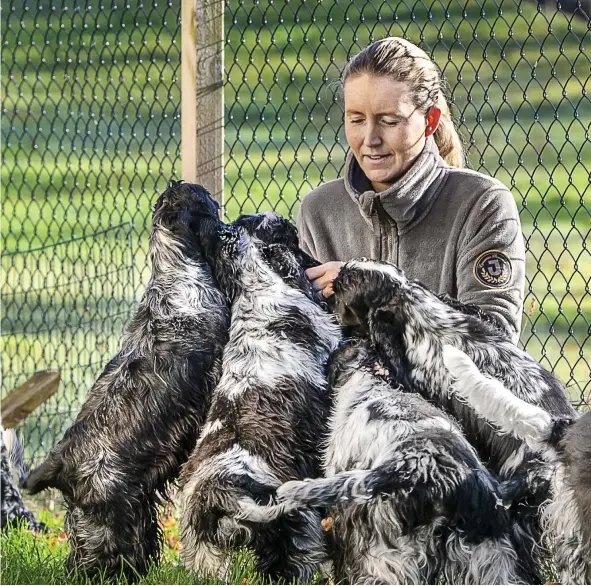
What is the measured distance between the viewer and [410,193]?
4441 millimetres

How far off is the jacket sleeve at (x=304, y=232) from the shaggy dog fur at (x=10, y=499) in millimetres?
1886

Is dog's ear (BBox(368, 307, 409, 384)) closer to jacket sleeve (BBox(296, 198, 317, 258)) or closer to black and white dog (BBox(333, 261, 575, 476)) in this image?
black and white dog (BBox(333, 261, 575, 476))

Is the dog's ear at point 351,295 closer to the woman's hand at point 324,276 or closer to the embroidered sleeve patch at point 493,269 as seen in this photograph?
the woman's hand at point 324,276

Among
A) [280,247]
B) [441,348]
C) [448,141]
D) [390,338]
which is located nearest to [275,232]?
[280,247]

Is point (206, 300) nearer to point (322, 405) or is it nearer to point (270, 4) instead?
point (322, 405)

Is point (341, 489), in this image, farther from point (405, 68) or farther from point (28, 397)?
point (28, 397)

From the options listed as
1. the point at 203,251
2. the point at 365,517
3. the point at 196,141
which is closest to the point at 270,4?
the point at 196,141

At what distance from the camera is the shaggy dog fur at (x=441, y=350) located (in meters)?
3.62

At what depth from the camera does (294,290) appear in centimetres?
394

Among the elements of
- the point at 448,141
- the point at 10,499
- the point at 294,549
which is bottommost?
the point at 10,499

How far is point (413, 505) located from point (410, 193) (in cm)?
162

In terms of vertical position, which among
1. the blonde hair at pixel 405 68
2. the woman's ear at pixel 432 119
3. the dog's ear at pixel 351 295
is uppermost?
the blonde hair at pixel 405 68

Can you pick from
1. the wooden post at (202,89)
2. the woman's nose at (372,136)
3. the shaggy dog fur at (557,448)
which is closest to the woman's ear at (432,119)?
the woman's nose at (372,136)

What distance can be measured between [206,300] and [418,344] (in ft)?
2.86
